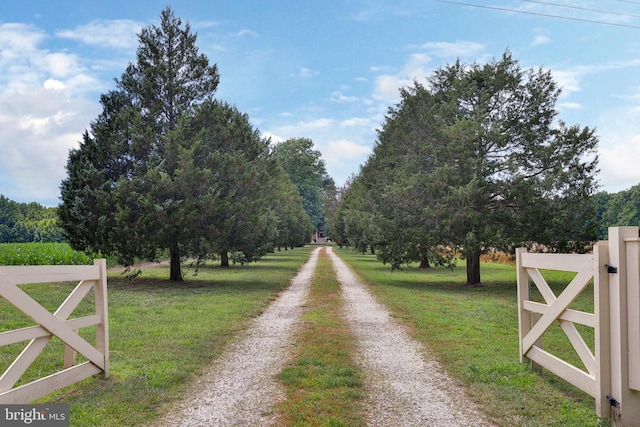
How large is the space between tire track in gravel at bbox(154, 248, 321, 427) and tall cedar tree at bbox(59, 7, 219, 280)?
8.56 metres

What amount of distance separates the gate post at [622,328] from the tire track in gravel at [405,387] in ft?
3.70

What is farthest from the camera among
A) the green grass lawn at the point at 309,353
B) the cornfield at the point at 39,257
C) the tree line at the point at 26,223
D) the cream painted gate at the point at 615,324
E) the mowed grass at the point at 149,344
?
the tree line at the point at 26,223

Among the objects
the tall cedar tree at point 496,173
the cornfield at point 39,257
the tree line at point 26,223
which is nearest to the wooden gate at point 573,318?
the tall cedar tree at point 496,173

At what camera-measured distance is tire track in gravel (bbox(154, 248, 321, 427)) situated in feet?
14.8

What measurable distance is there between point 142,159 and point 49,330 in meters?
13.8

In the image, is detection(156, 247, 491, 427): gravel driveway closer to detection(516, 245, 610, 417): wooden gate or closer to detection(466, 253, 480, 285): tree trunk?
detection(516, 245, 610, 417): wooden gate

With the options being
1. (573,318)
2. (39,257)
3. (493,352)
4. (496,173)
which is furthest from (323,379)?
(39,257)

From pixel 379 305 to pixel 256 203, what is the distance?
707 centimetres

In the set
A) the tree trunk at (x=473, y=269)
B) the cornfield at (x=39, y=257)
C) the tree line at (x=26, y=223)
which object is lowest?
the tree trunk at (x=473, y=269)

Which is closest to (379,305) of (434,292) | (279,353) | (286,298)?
(286,298)

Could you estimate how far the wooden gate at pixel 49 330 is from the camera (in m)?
4.30

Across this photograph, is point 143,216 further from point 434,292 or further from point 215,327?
point 434,292

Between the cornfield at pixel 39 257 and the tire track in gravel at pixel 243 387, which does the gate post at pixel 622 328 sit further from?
the cornfield at pixel 39 257

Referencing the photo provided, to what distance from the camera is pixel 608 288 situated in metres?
4.27
